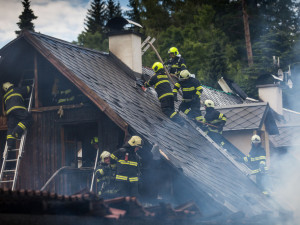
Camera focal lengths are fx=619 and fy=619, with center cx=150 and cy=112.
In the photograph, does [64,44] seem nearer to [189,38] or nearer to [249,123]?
[249,123]

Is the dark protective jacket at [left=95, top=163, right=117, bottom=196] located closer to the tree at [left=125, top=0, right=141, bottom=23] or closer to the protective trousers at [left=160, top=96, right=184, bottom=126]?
the protective trousers at [left=160, top=96, right=184, bottom=126]

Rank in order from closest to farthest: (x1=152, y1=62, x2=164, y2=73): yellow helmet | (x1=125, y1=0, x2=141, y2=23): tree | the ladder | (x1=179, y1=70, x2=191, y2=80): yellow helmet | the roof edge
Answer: the roof edge, the ladder, (x1=152, y1=62, x2=164, y2=73): yellow helmet, (x1=179, y1=70, x2=191, y2=80): yellow helmet, (x1=125, y1=0, x2=141, y2=23): tree

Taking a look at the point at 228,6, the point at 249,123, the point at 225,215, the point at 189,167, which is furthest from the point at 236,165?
the point at 228,6

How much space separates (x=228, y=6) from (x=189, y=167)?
3528cm

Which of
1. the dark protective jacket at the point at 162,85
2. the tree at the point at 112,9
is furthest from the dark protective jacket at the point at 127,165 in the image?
the tree at the point at 112,9

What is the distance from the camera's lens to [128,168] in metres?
12.5

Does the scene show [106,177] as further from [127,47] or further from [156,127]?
[127,47]

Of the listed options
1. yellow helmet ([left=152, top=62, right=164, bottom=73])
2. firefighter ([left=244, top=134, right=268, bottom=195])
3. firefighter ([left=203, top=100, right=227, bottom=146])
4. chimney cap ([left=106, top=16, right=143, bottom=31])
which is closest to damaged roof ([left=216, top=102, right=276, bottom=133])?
firefighter ([left=203, top=100, right=227, bottom=146])

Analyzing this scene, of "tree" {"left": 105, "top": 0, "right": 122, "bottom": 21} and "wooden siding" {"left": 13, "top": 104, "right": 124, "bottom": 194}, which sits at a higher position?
"tree" {"left": 105, "top": 0, "right": 122, "bottom": 21}

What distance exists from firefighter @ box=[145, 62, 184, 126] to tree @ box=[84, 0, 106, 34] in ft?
129

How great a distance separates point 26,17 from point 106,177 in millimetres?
36819

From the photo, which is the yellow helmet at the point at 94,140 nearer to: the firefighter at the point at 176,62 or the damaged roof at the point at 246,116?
the firefighter at the point at 176,62

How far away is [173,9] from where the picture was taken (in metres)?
50.8

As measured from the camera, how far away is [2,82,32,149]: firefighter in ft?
49.6
